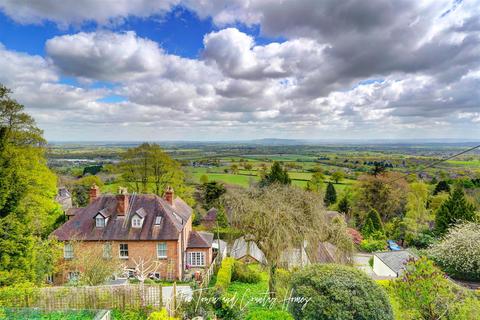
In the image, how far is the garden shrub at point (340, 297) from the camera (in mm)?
8422

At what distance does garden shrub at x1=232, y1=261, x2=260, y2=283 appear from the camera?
21.7 m

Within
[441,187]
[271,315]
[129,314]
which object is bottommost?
[441,187]

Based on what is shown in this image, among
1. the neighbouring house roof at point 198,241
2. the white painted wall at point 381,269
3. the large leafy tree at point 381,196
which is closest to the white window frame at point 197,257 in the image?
the neighbouring house roof at point 198,241

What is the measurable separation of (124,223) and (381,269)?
Answer: 21537mm

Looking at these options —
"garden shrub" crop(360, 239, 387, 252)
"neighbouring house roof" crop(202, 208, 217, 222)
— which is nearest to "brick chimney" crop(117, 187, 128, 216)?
"neighbouring house roof" crop(202, 208, 217, 222)

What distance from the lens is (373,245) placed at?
3388 cm

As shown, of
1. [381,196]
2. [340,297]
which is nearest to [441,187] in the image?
[381,196]

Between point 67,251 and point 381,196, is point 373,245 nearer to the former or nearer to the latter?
point 381,196

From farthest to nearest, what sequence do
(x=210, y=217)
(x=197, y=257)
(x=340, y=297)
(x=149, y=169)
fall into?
(x=210, y=217), (x=149, y=169), (x=197, y=257), (x=340, y=297)

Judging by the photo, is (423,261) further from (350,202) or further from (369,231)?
(350,202)

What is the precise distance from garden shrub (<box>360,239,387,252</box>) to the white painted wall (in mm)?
6462

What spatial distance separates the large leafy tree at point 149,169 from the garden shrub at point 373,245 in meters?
22.0

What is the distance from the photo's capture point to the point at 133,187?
117ft

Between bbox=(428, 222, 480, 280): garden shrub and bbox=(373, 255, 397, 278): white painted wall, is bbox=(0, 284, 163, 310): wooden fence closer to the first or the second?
bbox=(373, 255, 397, 278): white painted wall
